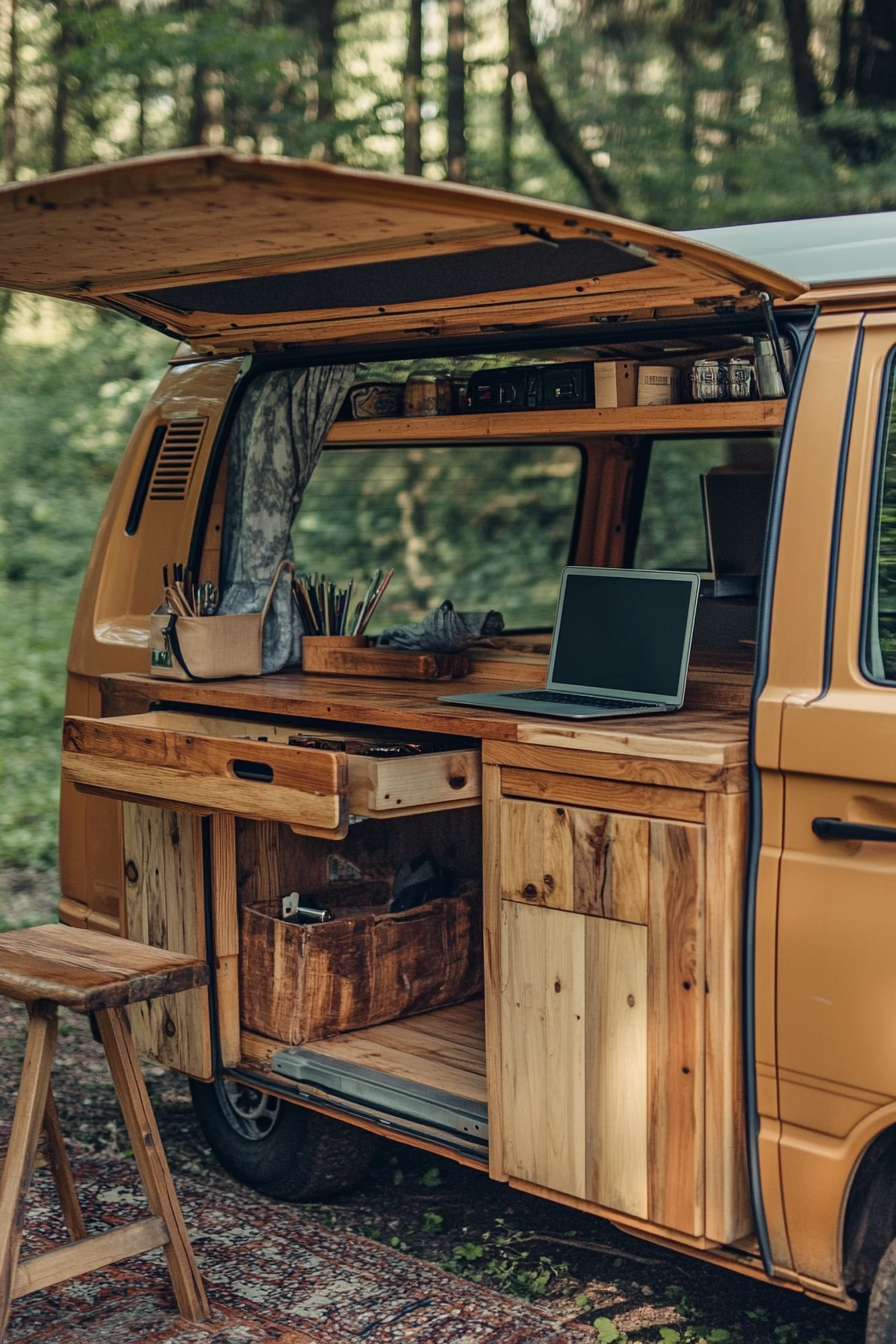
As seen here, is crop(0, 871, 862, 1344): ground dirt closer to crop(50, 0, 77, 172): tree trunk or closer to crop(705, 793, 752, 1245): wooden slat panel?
crop(705, 793, 752, 1245): wooden slat panel

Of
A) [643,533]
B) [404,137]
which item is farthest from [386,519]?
[643,533]

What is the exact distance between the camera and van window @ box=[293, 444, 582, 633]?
1139 cm

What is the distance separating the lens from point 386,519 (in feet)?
39.5

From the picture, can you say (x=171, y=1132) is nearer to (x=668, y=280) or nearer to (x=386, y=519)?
(x=668, y=280)

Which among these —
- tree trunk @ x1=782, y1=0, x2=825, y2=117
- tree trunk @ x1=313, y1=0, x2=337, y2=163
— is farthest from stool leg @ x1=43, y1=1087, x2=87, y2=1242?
tree trunk @ x1=313, y1=0, x2=337, y2=163

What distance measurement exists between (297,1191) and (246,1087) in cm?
33

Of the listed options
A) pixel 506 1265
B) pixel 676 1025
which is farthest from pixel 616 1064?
pixel 506 1265

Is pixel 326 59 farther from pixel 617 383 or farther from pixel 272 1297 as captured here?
pixel 272 1297

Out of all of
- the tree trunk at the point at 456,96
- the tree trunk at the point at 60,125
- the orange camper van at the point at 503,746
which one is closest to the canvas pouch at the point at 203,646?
the orange camper van at the point at 503,746

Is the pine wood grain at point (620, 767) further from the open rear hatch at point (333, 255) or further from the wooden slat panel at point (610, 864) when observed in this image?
the open rear hatch at point (333, 255)

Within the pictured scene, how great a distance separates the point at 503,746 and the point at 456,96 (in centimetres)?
977

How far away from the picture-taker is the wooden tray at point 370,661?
4109 mm

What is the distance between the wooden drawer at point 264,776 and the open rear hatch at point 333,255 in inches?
41.8

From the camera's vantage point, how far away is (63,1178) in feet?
12.0
